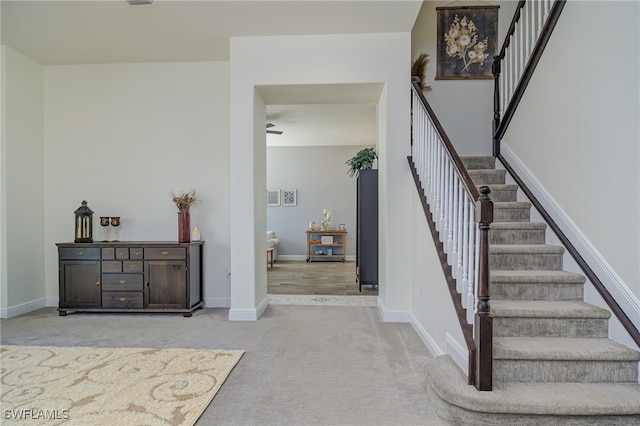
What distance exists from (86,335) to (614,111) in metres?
4.74

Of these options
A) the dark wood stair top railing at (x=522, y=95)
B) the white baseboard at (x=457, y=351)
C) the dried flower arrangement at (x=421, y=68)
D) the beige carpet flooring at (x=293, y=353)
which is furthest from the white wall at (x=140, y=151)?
the dark wood stair top railing at (x=522, y=95)

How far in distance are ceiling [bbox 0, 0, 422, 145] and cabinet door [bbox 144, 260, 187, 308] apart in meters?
2.32

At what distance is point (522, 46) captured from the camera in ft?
12.0

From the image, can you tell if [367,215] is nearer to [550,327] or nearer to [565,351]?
[550,327]

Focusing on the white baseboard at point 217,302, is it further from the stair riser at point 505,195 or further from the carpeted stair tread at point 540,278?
the stair riser at point 505,195

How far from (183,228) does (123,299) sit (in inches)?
41.2

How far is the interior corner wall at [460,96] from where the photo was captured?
14.8 ft

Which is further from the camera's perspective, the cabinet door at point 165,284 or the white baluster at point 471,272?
the cabinet door at point 165,284

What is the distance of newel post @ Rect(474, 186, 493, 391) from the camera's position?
1.95 meters

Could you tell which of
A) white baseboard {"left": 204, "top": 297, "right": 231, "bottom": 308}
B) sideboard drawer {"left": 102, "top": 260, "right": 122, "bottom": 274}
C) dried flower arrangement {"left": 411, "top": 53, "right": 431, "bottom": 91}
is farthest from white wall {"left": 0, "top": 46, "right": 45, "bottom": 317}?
dried flower arrangement {"left": 411, "top": 53, "right": 431, "bottom": 91}

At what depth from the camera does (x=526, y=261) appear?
2.83 metres

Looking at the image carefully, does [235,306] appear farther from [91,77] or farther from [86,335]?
[91,77]

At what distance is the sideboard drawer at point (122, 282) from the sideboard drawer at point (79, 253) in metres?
0.29

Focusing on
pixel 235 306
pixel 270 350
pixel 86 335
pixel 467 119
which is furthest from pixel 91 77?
pixel 467 119
